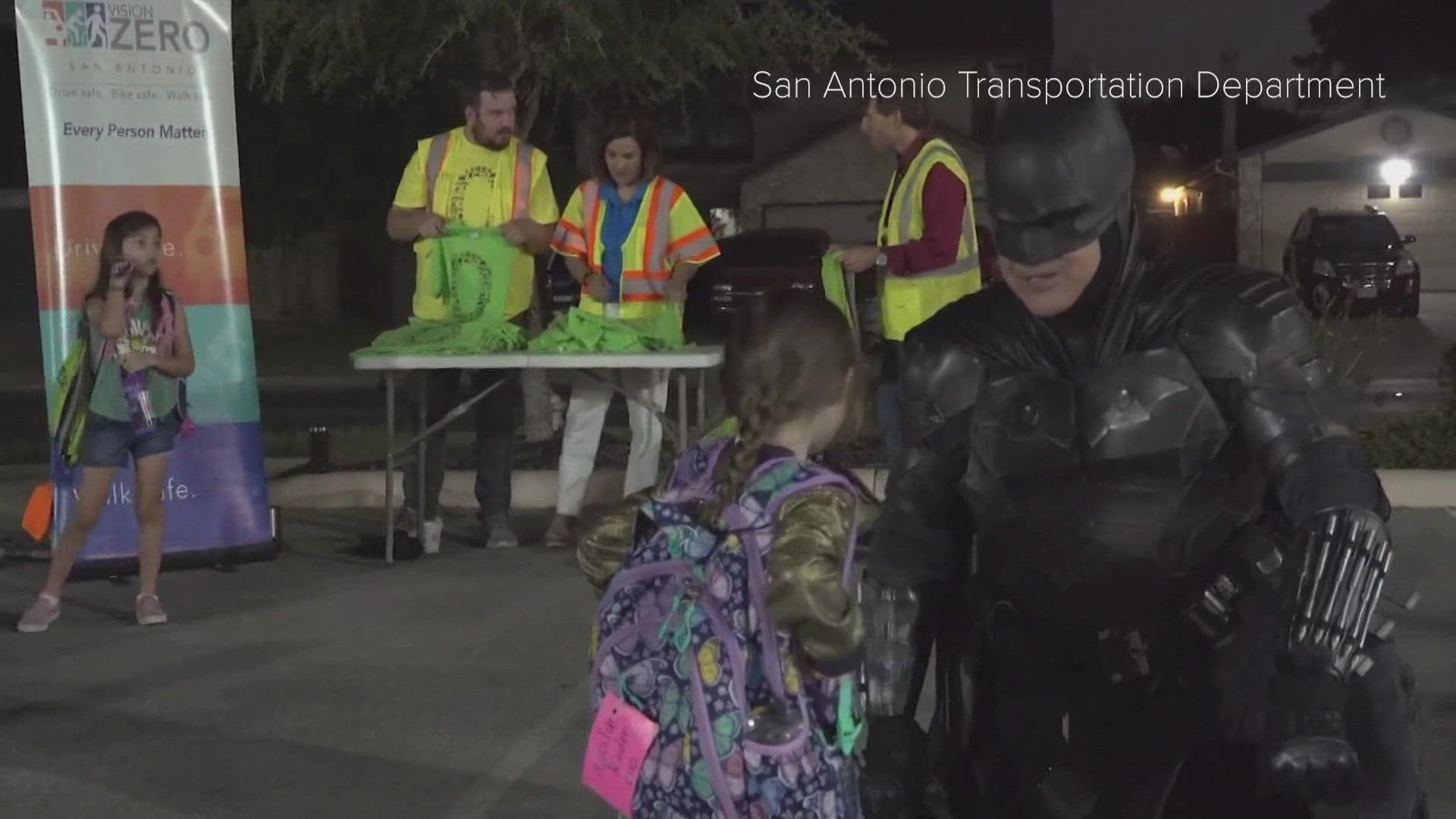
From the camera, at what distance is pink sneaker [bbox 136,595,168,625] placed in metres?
6.85

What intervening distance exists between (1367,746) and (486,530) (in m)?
6.44

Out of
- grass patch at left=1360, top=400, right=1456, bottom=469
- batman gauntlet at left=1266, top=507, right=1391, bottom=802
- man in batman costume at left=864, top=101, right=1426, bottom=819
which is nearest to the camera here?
batman gauntlet at left=1266, top=507, right=1391, bottom=802

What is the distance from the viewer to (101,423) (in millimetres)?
6598

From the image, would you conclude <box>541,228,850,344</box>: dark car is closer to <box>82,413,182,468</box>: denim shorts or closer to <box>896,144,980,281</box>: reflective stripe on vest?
<box>896,144,980,281</box>: reflective stripe on vest

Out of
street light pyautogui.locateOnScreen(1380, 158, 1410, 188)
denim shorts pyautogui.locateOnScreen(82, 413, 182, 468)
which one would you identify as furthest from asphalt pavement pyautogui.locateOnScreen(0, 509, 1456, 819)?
street light pyautogui.locateOnScreen(1380, 158, 1410, 188)

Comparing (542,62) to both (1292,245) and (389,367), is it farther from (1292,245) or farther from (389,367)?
(1292,245)

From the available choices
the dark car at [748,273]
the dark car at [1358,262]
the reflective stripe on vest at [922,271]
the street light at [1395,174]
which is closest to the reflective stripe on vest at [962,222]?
the reflective stripe on vest at [922,271]

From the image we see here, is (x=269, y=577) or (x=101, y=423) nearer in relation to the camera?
(x=101, y=423)

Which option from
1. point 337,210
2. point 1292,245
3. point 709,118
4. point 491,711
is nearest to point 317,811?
point 491,711

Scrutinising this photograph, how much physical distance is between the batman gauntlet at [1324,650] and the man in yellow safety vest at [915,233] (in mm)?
4377

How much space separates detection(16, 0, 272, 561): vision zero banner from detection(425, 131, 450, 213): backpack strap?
2.68 ft

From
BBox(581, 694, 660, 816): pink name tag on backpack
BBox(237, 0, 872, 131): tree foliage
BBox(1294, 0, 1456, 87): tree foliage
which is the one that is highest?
BBox(1294, 0, 1456, 87): tree foliage

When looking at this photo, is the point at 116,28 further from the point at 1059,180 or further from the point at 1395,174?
the point at 1395,174

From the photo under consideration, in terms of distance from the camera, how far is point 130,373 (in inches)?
260
